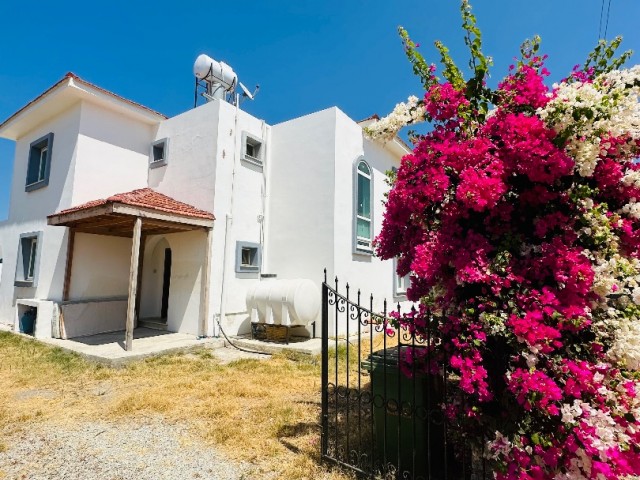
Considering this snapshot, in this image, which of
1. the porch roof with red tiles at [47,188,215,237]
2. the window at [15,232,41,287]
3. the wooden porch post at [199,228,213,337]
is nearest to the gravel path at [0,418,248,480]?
the porch roof with red tiles at [47,188,215,237]

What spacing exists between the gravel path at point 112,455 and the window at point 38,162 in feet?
32.7

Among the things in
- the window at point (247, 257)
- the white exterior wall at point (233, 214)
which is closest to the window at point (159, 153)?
the white exterior wall at point (233, 214)

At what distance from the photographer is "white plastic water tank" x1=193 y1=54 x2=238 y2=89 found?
13.2m

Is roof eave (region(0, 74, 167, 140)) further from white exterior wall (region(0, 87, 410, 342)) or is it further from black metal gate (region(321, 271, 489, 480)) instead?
black metal gate (region(321, 271, 489, 480))

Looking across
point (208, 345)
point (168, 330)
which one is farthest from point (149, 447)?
point (168, 330)

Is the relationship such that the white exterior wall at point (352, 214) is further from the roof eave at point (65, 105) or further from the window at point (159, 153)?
the roof eave at point (65, 105)

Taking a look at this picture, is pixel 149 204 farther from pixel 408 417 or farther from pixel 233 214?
pixel 408 417

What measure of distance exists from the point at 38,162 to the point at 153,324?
283 inches

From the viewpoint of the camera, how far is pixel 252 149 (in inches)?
469

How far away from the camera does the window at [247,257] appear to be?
34.7 feet

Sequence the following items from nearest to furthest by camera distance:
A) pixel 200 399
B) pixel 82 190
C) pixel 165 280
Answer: pixel 200 399, pixel 82 190, pixel 165 280

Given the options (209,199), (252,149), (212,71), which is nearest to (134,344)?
(209,199)

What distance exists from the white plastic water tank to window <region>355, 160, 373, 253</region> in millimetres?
6158

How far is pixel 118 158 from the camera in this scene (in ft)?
37.0
